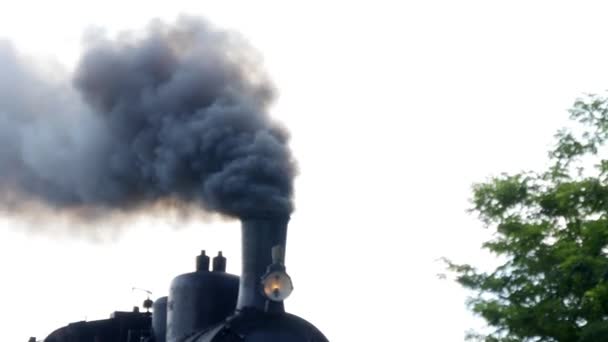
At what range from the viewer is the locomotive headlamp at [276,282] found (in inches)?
577

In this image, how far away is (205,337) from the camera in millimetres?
14680

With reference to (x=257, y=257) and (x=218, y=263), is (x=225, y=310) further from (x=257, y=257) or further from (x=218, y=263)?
(x=257, y=257)

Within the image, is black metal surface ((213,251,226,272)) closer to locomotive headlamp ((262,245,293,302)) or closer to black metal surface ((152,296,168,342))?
black metal surface ((152,296,168,342))

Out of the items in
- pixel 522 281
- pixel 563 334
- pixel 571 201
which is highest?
pixel 571 201

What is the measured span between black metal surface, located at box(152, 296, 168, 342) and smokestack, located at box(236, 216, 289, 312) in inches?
143

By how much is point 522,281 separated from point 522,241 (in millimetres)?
564

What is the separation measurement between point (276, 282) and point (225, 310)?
7.78ft

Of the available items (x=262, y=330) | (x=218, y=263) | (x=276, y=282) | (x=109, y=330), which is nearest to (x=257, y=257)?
(x=276, y=282)

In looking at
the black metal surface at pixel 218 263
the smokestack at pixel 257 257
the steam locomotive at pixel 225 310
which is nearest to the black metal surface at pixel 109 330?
the steam locomotive at pixel 225 310

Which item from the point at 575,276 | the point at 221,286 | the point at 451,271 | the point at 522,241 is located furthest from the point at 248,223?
the point at 575,276

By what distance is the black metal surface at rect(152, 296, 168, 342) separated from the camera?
18500mm

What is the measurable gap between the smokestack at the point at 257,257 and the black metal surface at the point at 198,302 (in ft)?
4.24

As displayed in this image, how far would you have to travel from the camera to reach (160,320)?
738 inches

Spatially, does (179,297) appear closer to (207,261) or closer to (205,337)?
(207,261)
